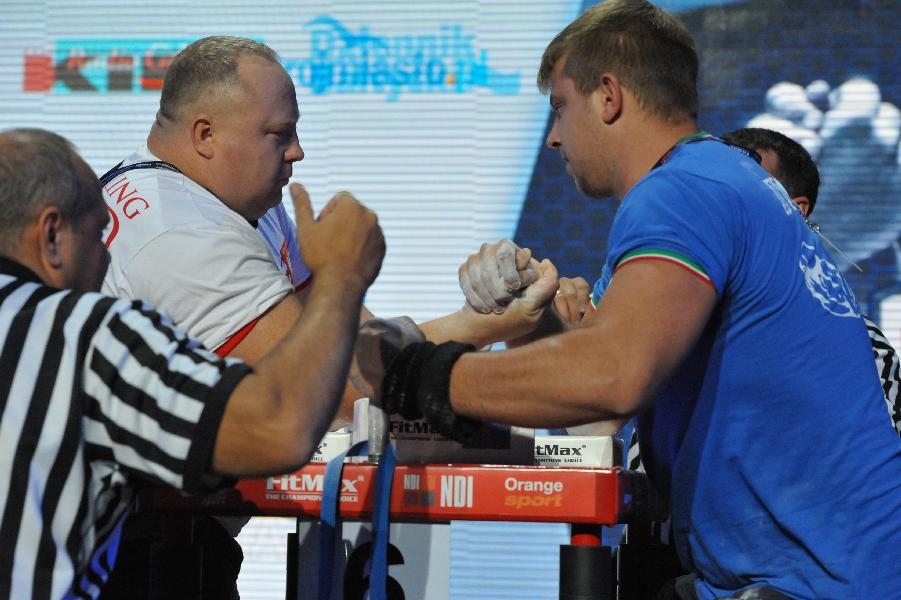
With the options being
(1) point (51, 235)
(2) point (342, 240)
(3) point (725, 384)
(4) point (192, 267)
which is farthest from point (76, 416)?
(3) point (725, 384)

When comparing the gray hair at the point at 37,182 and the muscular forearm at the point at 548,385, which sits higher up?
the gray hair at the point at 37,182

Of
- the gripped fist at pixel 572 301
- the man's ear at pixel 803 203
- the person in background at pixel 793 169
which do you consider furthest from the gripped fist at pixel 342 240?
the man's ear at pixel 803 203

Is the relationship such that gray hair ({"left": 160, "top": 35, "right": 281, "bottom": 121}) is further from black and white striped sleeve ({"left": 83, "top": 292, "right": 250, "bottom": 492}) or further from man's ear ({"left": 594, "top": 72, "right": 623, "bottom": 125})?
black and white striped sleeve ({"left": 83, "top": 292, "right": 250, "bottom": 492})

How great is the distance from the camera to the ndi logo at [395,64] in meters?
4.05

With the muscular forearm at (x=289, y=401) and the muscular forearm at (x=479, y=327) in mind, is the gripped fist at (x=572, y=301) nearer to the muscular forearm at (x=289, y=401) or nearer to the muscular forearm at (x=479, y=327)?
the muscular forearm at (x=479, y=327)

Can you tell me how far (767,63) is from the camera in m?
4.01

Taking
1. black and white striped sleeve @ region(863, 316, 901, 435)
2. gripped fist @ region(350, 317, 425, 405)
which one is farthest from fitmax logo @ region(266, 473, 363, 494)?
black and white striped sleeve @ region(863, 316, 901, 435)

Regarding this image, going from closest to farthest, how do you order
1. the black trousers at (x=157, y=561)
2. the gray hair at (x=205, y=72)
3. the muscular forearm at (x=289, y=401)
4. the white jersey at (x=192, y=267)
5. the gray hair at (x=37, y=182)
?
the muscular forearm at (x=289, y=401), the gray hair at (x=37, y=182), the black trousers at (x=157, y=561), the white jersey at (x=192, y=267), the gray hair at (x=205, y=72)

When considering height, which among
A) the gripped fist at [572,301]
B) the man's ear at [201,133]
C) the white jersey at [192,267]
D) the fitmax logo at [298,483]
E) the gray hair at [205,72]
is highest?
the gray hair at [205,72]

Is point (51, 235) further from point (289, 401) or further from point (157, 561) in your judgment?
point (157, 561)

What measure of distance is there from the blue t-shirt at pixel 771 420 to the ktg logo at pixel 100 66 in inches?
123

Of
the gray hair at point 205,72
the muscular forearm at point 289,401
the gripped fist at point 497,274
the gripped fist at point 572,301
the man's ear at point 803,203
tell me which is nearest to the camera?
the muscular forearm at point 289,401

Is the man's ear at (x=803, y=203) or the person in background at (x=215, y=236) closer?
the person in background at (x=215, y=236)

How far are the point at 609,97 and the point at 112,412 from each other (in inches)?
32.2
